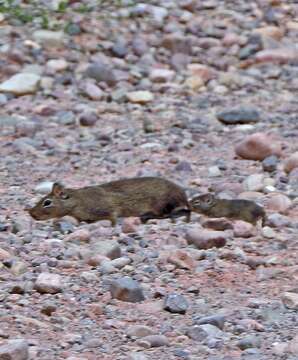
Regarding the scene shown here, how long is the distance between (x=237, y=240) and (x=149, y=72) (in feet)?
11.3

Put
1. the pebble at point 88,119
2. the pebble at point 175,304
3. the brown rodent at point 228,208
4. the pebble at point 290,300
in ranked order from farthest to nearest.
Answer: the pebble at point 88,119
the brown rodent at point 228,208
the pebble at point 290,300
the pebble at point 175,304

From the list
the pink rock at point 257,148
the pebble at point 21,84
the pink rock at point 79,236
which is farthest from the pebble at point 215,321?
the pebble at point 21,84

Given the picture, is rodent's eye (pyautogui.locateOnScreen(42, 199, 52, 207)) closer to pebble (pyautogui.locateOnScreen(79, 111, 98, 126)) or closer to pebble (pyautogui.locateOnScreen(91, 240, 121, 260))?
pebble (pyautogui.locateOnScreen(91, 240, 121, 260))

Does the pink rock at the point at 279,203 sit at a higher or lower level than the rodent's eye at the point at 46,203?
lower

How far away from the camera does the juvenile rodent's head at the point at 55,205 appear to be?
21.8 feet

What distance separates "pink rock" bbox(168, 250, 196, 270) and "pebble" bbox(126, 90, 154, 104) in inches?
130

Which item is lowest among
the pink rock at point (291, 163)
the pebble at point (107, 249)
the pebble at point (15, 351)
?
the pink rock at point (291, 163)

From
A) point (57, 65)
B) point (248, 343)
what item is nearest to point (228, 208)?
point (248, 343)

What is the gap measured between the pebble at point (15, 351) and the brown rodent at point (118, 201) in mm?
2119

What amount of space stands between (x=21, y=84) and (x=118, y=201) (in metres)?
2.59

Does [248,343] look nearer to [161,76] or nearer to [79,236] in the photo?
[79,236]

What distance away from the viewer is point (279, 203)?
696cm

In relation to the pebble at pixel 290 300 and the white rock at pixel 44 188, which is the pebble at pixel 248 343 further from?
the white rock at pixel 44 188

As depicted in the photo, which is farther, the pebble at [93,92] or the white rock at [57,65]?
the white rock at [57,65]
